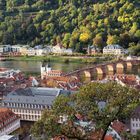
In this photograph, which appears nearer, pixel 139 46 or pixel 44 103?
pixel 44 103

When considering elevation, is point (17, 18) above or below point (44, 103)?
above

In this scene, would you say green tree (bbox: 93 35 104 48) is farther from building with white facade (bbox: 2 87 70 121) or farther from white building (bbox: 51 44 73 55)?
building with white facade (bbox: 2 87 70 121)

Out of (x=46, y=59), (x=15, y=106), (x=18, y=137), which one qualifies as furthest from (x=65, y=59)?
(x=18, y=137)

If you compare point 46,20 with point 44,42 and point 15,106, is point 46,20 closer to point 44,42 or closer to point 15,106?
point 44,42

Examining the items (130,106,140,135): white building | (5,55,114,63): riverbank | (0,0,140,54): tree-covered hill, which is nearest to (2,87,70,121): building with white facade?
(130,106,140,135): white building

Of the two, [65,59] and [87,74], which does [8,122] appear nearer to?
[87,74]

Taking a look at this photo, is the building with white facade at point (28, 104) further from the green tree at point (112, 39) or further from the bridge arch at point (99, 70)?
the green tree at point (112, 39)

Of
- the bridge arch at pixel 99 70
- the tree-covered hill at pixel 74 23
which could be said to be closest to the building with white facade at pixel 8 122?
the bridge arch at pixel 99 70
